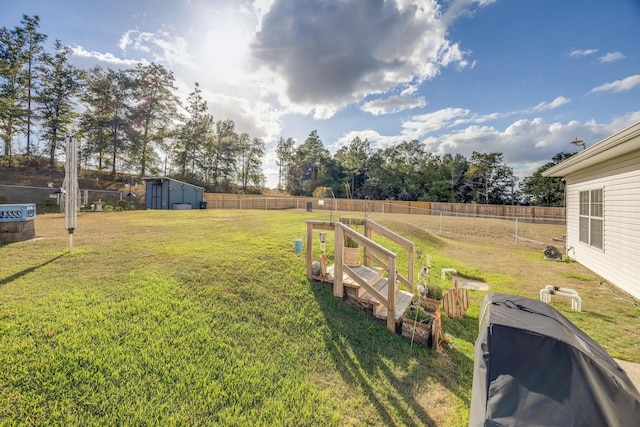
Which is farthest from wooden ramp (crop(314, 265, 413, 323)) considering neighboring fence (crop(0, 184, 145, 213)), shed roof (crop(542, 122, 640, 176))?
neighboring fence (crop(0, 184, 145, 213))

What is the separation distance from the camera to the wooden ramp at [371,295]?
3.72 m

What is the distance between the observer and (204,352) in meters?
2.75

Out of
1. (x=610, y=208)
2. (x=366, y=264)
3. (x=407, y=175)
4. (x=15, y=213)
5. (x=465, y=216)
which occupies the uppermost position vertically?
(x=407, y=175)

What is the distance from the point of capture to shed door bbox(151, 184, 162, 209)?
1991cm

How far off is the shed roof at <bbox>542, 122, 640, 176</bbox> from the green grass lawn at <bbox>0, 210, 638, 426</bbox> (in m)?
3.47

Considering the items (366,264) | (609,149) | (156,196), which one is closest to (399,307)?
(366,264)

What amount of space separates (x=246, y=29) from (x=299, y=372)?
943cm

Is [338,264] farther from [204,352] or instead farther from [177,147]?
[177,147]

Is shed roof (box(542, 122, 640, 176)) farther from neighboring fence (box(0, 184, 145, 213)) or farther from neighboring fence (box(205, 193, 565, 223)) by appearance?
neighboring fence (box(0, 184, 145, 213))

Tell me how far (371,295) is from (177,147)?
34994 millimetres

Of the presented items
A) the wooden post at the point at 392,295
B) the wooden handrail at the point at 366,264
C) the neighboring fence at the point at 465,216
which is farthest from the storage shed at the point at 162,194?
the wooden post at the point at 392,295

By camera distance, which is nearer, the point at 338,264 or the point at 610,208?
the point at 338,264

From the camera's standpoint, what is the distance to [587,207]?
7.98m

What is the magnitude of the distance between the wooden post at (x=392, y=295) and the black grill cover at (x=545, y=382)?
1.47 meters
